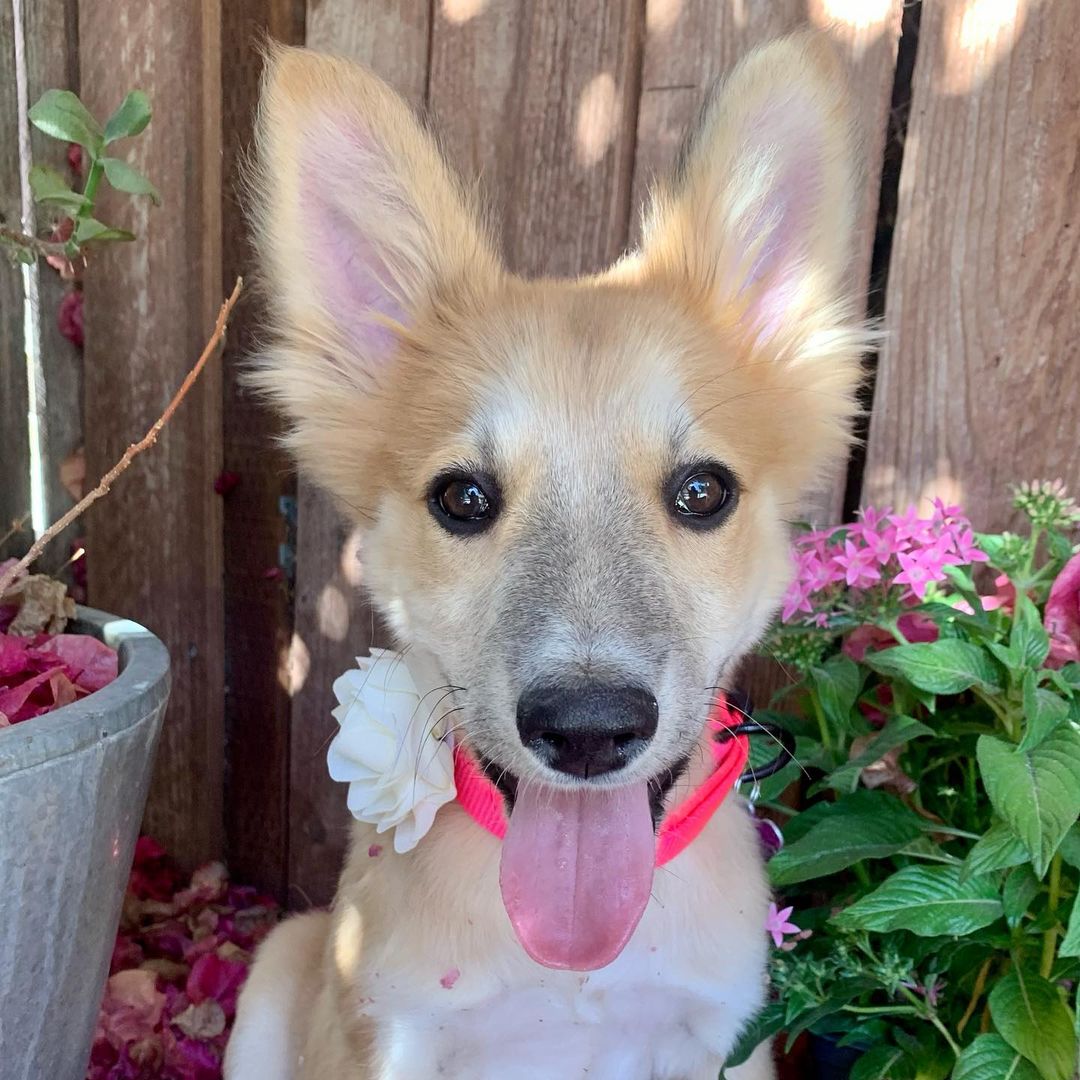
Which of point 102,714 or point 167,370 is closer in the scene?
point 102,714

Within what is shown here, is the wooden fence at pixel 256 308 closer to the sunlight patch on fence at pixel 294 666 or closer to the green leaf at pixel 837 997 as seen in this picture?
the sunlight patch on fence at pixel 294 666

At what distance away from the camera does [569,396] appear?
58.9 inches

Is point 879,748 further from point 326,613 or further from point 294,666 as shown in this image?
point 294,666

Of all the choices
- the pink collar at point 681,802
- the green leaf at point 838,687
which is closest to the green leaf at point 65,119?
the pink collar at point 681,802

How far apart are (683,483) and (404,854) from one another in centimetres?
81

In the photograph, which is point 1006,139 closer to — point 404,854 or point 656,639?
point 656,639

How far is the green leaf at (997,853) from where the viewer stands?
138 centimetres

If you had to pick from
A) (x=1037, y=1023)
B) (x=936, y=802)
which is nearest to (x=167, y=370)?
(x=936, y=802)

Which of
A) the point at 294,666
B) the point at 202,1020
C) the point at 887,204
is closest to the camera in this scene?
the point at 887,204

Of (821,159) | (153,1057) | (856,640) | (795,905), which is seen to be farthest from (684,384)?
A: (153,1057)

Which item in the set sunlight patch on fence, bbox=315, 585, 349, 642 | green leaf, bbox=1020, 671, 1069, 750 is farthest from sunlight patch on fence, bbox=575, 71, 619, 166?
green leaf, bbox=1020, 671, 1069, 750

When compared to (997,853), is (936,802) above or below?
below

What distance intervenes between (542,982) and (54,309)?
6.82 ft

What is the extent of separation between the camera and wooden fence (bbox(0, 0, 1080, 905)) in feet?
6.27
